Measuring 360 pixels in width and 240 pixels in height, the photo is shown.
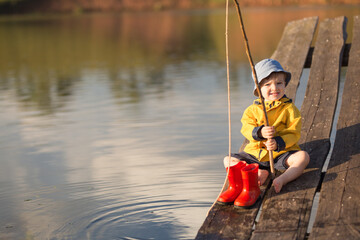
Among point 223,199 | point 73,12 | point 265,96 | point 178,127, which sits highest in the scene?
point 265,96

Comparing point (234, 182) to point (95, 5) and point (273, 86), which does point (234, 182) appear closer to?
point (273, 86)

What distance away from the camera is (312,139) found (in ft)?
14.4

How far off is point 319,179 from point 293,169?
0.56 feet

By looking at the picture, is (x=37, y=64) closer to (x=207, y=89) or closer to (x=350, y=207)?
(x=207, y=89)

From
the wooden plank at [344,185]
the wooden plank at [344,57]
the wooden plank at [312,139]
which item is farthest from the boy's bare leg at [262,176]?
A: the wooden plank at [344,57]

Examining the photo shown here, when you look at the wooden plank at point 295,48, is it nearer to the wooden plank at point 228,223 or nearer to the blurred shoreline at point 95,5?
the wooden plank at point 228,223

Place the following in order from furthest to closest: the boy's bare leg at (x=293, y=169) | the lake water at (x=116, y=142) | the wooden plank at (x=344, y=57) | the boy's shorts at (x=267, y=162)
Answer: the wooden plank at (x=344, y=57), the lake water at (x=116, y=142), the boy's shorts at (x=267, y=162), the boy's bare leg at (x=293, y=169)

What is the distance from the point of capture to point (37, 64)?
14883 millimetres

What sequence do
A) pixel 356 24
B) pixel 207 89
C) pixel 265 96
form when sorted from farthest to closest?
pixel 207 89 < pixel 356 24 < pixel 265 96

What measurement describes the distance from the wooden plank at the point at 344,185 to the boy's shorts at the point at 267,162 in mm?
273

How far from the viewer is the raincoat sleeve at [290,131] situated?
3830mm

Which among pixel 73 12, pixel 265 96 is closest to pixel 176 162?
pixel 265 96

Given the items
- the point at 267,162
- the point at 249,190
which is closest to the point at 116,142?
the point at 267,162

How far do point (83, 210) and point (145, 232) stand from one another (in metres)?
0.72
